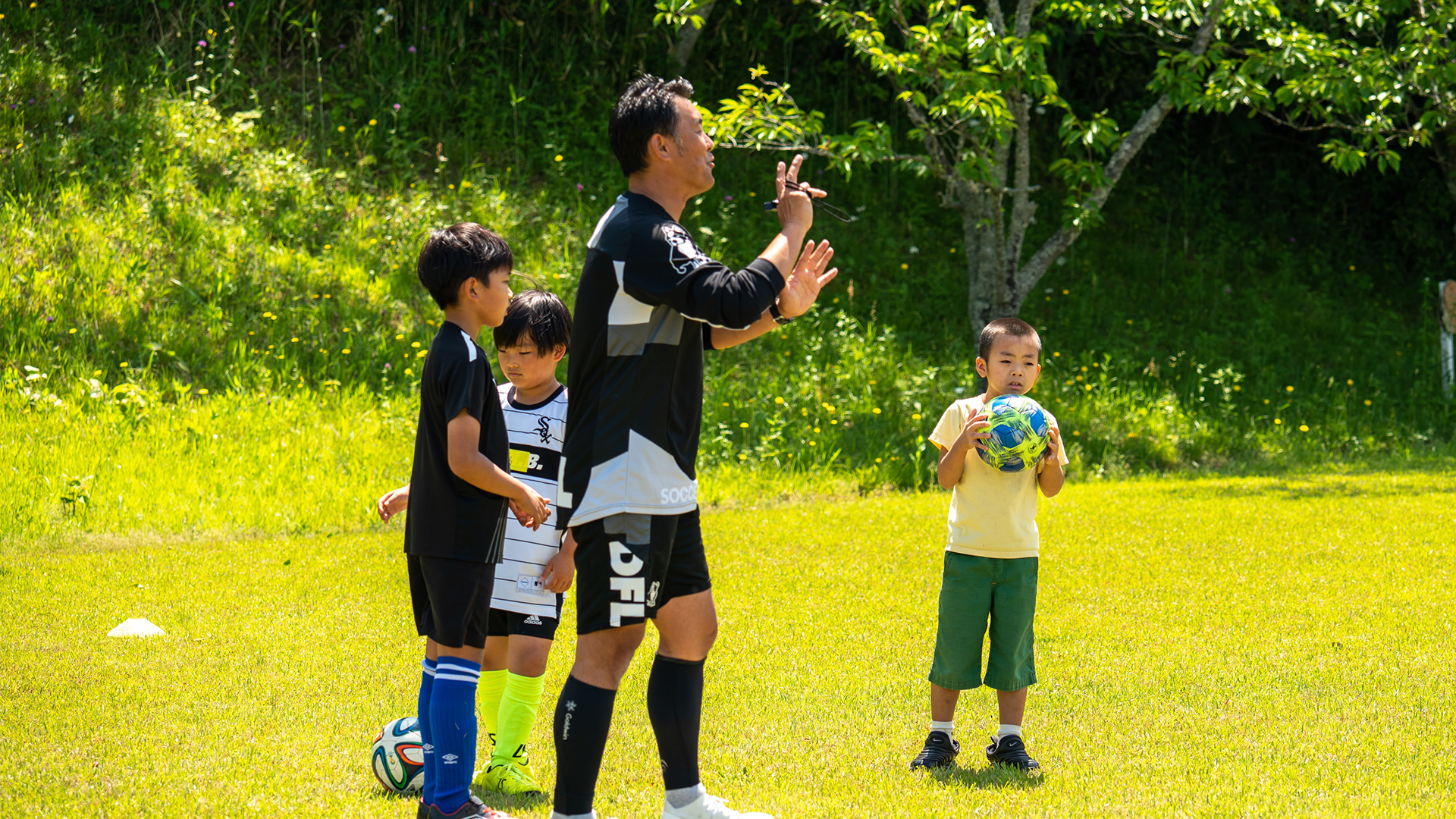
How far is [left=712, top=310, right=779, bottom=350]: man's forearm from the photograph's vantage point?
135 inches

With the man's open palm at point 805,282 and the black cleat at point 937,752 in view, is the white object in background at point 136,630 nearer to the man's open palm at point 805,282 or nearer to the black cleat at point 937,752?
the black cleat at point 937,752

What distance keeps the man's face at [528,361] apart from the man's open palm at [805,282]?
113cm

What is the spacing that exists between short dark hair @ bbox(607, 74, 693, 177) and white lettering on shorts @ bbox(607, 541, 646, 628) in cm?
100

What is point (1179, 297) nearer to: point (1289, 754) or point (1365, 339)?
point (1365, 339)

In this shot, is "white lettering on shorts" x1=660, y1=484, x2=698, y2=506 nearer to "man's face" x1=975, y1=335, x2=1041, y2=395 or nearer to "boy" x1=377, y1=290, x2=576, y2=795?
"boy" x1=377, y1=290, x2=576, y2=795

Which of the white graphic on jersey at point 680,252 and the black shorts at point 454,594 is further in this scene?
the black shorts at point 454,594

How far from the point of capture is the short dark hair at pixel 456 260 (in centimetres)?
376

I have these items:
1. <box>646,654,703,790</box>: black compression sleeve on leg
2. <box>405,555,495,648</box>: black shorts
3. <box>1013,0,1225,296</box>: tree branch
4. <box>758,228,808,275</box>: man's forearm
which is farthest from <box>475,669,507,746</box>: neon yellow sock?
<box>1013,0,1225,296</box>: tree branch

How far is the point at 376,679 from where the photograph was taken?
5402mm

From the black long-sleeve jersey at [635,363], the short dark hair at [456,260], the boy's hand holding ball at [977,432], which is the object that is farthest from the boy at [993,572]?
the short dark hair at [456,260]

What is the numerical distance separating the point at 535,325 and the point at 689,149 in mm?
1075

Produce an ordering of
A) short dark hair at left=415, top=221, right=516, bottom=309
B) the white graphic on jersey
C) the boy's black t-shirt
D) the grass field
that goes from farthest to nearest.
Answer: the grass field → short dark hair at left=415, top=221, right=516, bottom=309 → the boy's black t-shirt → the white graphic on jersey

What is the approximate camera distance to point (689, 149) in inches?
134

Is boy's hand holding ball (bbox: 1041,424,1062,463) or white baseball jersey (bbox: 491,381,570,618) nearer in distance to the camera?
white baseball jersey (bbox: 491,381,570,618)
